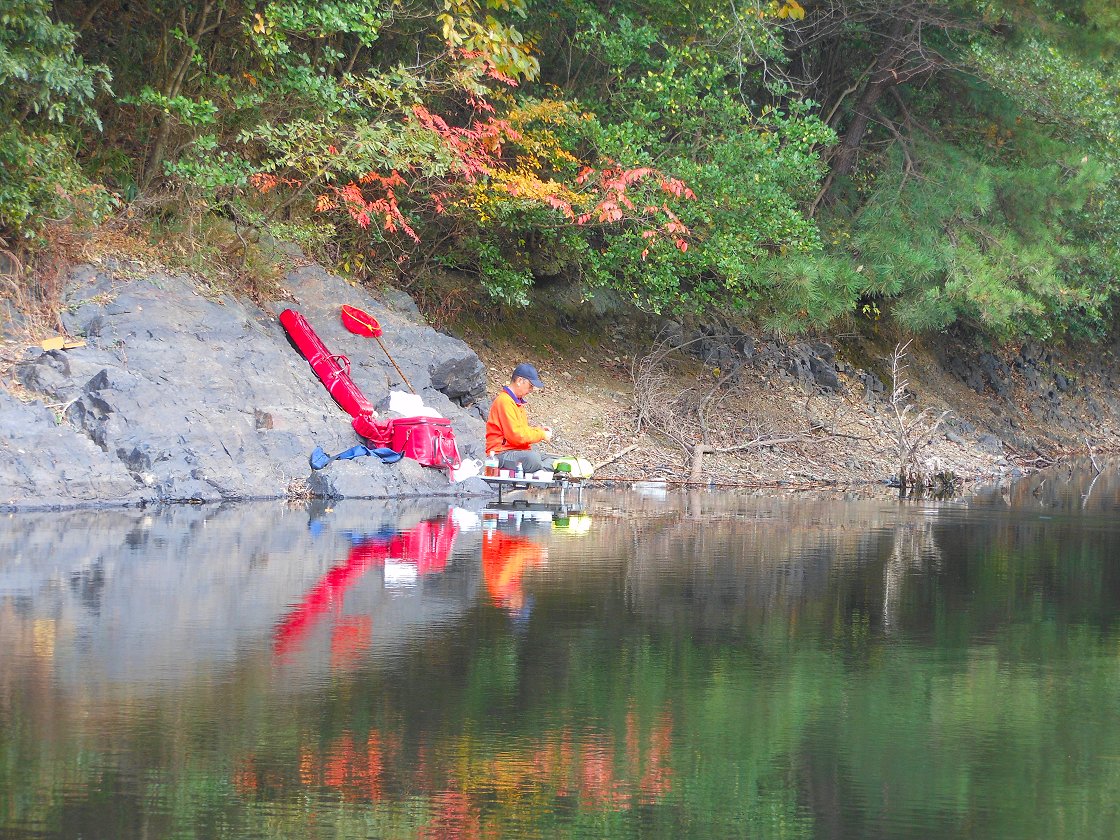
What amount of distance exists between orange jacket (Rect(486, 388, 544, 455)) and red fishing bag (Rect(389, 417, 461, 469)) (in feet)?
4.00

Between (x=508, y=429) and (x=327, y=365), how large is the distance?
12.6 ft

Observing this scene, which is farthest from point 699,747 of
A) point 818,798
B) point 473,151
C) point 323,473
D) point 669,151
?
point 669,151

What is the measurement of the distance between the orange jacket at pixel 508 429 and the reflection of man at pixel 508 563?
2.83 meters

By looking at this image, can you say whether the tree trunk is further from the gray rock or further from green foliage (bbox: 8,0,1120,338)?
the gray rock

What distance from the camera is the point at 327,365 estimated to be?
1991cm

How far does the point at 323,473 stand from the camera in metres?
17.4

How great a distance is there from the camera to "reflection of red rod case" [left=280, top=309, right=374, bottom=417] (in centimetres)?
1942

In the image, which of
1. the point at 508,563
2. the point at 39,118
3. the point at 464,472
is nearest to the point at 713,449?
the point at 464,472

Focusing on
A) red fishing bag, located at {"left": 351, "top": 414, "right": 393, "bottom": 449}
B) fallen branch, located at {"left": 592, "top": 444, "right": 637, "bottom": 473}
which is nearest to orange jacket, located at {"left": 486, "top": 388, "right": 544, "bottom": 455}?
red fishing bag, located at {"left": 351, "top": 414, "right": 393, "bottom": 449}

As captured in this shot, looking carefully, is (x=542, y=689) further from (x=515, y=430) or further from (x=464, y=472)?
(x=464, y=472)

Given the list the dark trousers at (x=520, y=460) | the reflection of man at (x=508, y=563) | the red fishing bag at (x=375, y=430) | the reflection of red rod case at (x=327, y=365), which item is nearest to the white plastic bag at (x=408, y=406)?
the red fishing bag at (x=375, y=430)

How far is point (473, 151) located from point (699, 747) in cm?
1557

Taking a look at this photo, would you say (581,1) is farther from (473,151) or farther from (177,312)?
(177,312)

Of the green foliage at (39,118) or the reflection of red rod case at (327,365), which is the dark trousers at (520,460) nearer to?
the reflection of red rod case at (327,365)
